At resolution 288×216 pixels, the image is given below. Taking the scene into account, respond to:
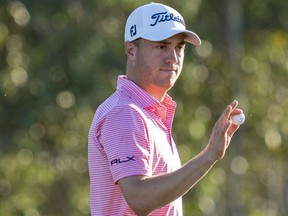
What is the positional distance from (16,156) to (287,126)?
13.1ft

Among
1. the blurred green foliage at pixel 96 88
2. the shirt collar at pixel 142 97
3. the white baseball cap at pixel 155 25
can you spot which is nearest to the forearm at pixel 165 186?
the shirt collar at pixel 142 97

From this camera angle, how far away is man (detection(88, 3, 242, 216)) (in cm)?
448

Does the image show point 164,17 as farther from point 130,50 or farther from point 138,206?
point 138,206

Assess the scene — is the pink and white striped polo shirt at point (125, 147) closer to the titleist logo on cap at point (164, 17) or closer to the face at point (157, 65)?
the face at point (157, 65)

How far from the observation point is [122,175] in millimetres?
4531

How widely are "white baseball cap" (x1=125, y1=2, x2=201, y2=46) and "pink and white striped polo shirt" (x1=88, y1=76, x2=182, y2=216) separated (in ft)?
0.70

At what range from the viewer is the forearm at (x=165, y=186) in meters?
4.46

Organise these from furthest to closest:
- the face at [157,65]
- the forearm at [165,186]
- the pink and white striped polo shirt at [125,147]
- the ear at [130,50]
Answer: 1. the ear at [130,50]
2. the face at [157,65]
3. the pink and white striped polo shirt at [125,147]
4. the forearm at [165,186]

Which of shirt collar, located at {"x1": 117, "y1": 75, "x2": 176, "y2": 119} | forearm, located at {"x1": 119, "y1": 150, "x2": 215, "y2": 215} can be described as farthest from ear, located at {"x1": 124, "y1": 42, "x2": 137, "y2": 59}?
forearm, located at {"x1": 119, "y1": 150, "x2": 215, "y2": 215}

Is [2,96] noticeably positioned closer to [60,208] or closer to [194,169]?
[60,208]

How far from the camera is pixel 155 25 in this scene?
16.1 feet

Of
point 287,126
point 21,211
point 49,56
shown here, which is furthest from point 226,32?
point 21,211

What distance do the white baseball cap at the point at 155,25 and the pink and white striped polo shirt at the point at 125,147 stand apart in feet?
0.70

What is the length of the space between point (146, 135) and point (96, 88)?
10906 millimetres
